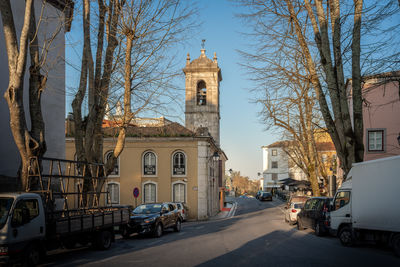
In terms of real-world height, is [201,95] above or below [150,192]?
above

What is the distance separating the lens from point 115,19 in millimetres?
16734

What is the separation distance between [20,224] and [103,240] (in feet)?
14.1

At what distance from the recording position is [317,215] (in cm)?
1845

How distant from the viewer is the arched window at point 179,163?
3559 cm

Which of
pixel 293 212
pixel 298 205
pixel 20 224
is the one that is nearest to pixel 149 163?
pixel 298 205

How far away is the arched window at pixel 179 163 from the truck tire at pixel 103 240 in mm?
21252

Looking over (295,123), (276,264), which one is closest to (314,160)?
(295,123)

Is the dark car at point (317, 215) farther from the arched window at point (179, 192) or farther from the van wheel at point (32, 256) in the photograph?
the arched window at point (179, 192)

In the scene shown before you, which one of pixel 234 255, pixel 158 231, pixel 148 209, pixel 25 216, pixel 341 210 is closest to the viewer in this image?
pixel 25 216

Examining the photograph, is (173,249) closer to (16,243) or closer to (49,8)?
(16,243)

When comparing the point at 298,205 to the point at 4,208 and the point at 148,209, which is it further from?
the point at 4,208

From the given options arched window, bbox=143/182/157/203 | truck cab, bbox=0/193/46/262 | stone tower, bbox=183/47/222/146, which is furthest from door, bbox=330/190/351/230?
stone tower, bbox=183/47/222/146

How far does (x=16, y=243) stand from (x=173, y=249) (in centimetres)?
518

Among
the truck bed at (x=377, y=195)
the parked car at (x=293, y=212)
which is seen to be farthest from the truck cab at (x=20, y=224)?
the parked car at (x=293, y=212)
